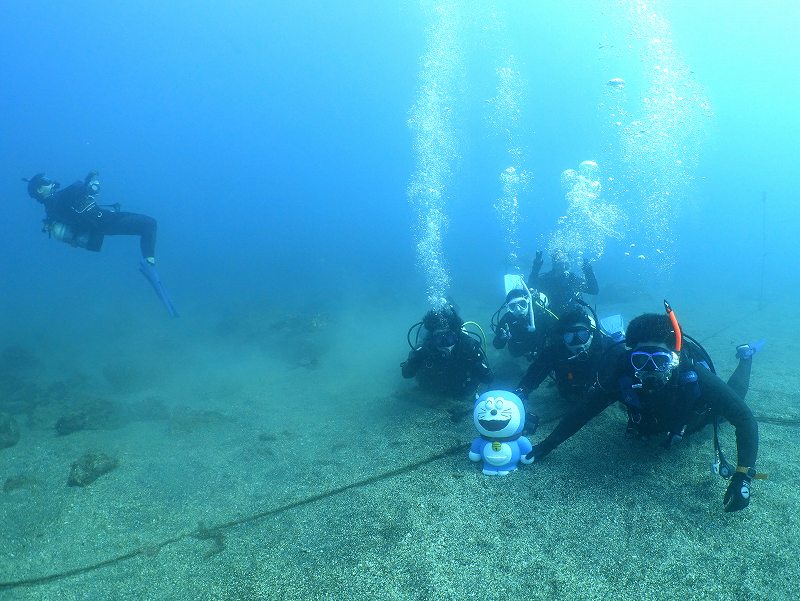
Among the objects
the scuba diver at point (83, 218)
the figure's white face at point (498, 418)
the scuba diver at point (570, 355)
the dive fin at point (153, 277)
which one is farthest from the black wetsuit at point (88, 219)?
the scuba diver at point (570, 355)

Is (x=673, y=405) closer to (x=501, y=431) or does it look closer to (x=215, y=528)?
(x=501, y=431)

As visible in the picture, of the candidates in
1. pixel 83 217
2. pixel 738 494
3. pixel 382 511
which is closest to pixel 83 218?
pixel 83 217

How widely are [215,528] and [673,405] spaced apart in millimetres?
4646

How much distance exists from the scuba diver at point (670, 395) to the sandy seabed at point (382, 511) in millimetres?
444

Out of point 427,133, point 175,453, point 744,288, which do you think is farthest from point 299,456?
point 744,288

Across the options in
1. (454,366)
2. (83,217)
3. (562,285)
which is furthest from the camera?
(562,285)

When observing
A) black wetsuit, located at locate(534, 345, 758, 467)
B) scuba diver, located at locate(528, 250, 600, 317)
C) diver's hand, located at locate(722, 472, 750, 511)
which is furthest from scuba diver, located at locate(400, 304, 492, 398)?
diver's hand, located at locate(722, 472, 750, 511)

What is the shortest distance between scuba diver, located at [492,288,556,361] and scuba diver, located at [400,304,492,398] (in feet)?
1.93

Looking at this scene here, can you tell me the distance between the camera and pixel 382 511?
13.9 feet

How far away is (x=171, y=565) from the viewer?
148 inches

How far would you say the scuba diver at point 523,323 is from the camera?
7.54 metres

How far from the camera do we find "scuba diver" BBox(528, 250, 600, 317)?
938cm

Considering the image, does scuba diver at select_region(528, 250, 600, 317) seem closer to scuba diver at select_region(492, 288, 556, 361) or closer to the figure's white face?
scuba diver at select_region(492, 288, 556, 361)

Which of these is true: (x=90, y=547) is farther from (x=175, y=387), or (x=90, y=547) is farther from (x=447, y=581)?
(x=175, y=387)
